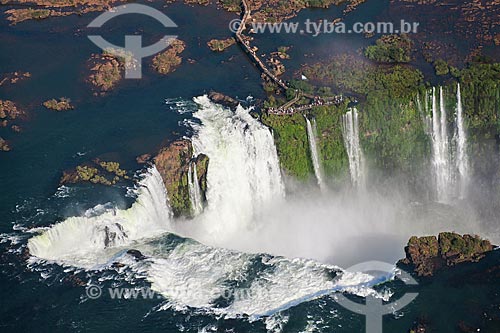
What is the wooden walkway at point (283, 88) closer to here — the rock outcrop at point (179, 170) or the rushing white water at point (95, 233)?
the rock outcrop at point (179, 170)

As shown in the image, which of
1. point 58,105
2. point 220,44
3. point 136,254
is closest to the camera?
point 136,254

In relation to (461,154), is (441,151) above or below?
above

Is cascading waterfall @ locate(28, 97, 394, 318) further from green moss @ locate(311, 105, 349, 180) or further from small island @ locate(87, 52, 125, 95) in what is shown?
small island @ locate(87, 52, 125, 95)

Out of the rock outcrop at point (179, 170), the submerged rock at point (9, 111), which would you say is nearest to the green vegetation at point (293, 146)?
the rock outcrop at point (179, 170)

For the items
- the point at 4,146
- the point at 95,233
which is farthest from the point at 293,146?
the point at 4,146

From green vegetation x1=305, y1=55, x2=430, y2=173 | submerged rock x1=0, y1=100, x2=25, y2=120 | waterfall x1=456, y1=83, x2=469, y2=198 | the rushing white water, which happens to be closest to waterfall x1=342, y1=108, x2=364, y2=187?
green vegetation x1=305, y1=55, x2=430, y2=173

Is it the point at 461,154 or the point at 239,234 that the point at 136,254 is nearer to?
the point at 239,234
